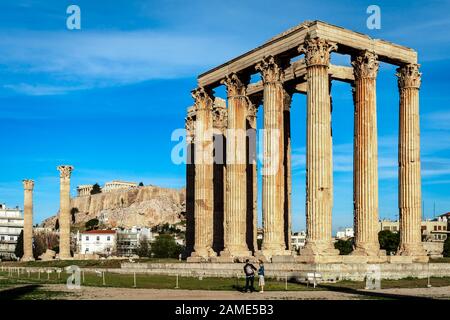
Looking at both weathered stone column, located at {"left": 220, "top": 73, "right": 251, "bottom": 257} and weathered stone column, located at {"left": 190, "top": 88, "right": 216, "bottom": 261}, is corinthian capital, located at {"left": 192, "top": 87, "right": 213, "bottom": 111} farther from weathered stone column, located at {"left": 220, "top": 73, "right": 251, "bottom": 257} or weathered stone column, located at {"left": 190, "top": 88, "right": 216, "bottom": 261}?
weathered stone column, located at {"left": 220, "top": 73, "right": 251, "bottom": 257}

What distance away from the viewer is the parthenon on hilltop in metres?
44.9

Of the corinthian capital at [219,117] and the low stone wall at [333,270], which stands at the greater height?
the corinthian capital at [219,117]

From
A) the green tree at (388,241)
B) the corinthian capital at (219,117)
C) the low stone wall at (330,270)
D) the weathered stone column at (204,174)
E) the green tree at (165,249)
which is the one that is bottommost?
the green tree at (165,249)

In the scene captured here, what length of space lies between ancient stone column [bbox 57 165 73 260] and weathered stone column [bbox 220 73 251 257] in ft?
161

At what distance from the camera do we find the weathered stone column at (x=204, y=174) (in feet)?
200

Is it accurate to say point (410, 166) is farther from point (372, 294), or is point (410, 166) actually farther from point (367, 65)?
point (372, 294)

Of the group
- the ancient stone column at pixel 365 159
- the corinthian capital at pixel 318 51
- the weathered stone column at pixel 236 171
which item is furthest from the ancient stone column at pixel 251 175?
the corinthian capital at pixel 318 51

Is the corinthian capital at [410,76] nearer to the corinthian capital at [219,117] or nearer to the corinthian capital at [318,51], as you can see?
the corinthian capital at [318,51]

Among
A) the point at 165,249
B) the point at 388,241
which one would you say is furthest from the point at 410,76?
the point at 165,249

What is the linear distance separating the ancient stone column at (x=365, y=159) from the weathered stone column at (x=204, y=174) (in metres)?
17.2

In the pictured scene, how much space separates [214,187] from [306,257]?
74.6 ft
